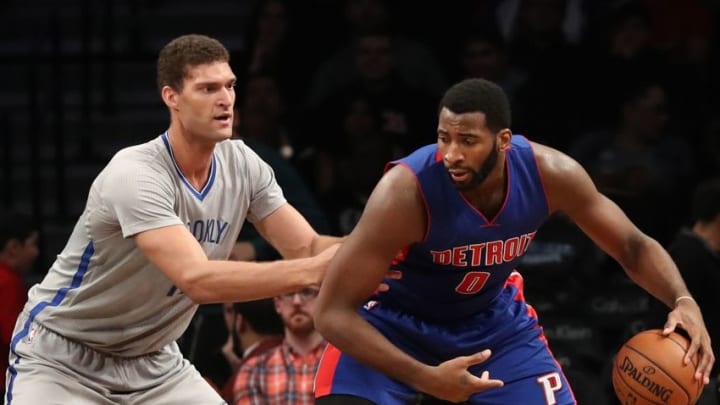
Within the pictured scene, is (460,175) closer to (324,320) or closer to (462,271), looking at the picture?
(462,271)

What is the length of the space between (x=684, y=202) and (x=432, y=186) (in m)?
4.02

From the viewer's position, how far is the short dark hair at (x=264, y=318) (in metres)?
7.23

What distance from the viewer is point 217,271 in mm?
4613

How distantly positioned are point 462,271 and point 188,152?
1000 mm

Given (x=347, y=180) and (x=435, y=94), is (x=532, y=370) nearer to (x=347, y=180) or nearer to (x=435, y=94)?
(x=347, y=180)

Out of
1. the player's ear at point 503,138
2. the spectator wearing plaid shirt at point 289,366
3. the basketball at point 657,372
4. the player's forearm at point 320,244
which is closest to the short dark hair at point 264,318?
the spectator wearing plaid shirt at point 289,366

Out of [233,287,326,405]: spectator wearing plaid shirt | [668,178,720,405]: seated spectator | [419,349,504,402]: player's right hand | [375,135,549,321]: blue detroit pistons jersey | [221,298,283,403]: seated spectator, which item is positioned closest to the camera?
[419,349,504,402]: player's right hand

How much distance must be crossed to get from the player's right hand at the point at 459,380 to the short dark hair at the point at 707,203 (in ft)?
9.04

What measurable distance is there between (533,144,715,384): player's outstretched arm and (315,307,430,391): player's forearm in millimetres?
757

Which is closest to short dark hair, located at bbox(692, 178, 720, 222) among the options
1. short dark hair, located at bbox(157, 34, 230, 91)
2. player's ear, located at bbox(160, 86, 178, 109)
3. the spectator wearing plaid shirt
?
the spectator wearing plaid shirt

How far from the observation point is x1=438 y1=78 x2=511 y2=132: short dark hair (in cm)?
466

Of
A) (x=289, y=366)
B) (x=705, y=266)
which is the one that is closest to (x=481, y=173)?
(x=289, y=366)

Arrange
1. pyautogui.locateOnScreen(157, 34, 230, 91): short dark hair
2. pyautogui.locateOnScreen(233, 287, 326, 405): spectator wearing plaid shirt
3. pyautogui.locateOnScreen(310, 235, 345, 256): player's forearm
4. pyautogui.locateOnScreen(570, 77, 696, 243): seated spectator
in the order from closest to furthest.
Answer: pyautogui.locateOnScreen(157, 34, 230, 91): short dark hair, pyautogui.locateOnScreen(310, 235, 345, 256): player's forearm, pyautogui.locateOnScreen(233, 287, 326, 405): spectator wearing plaid shirt, pyautogui.locateOnScreen(570, 77, 696, 243): seated spectator

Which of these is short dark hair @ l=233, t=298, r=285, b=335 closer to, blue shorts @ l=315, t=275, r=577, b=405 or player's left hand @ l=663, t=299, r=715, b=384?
blue shorts @ l=315, t=275, r=577, b=405
